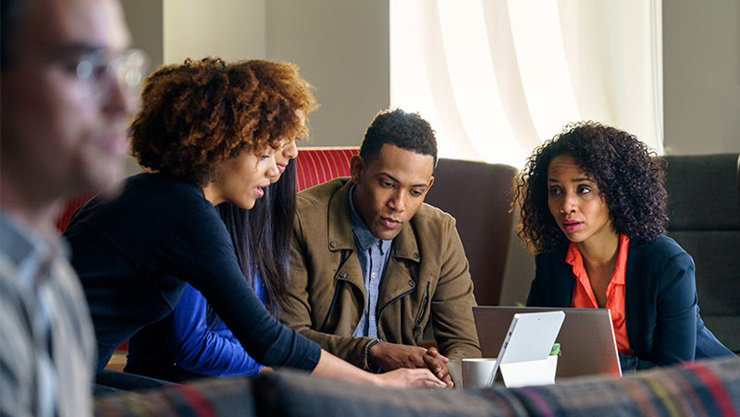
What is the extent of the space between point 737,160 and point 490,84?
1274mm

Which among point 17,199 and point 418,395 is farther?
Answer: point 418,395

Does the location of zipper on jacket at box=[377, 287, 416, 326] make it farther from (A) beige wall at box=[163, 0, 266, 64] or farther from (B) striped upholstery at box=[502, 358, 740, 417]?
(A) beige wall at box=[163, 0, 266, 64]

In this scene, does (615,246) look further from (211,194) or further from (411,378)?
(211,194)

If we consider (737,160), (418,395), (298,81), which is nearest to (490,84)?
(737,160)

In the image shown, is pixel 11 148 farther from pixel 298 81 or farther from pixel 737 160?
pixel 737 160

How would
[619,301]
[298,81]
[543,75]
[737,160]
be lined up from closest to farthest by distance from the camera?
[298,81]
[619,301]
[737,160]
[543,75]

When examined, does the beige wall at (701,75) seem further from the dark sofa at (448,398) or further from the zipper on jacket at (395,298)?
the dark sofa at (448,398)

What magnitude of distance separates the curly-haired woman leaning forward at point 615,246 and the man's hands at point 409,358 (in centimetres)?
41

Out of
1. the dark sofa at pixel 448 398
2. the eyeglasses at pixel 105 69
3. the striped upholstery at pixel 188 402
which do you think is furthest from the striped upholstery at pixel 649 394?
the eyeglasses at pixel 105 69

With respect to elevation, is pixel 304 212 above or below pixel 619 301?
above

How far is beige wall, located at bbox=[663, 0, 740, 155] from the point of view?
3.39m

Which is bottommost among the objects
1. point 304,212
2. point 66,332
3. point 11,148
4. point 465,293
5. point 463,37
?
point 465,293

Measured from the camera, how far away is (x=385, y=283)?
2.34m

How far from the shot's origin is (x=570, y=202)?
7.44 feet
